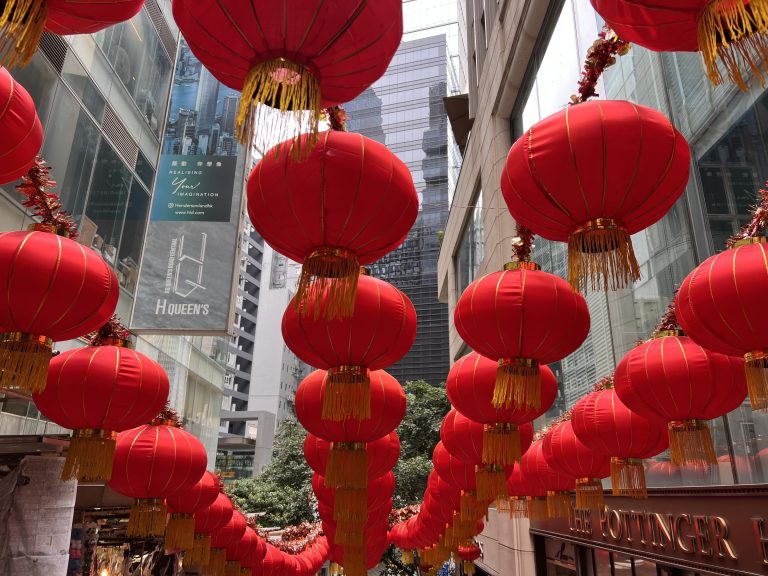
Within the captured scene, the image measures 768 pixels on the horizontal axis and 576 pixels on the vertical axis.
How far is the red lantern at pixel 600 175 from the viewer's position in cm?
265

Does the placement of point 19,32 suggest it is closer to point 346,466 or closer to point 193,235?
point 346,466

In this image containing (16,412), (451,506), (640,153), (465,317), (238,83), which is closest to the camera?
(238,83)

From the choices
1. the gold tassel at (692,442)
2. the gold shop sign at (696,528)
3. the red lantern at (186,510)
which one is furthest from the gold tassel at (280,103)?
the red lantern at (186,510)

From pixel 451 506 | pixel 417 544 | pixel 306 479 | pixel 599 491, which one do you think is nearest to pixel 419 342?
pixel 306 479

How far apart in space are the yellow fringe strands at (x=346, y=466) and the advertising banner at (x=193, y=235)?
194 inches

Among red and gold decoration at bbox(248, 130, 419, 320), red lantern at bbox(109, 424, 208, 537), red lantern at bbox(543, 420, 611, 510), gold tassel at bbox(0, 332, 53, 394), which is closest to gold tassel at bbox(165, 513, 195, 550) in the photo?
red lantern at bbox(109, 424, 208, 537)

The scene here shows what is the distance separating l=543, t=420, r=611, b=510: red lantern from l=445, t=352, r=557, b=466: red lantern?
2.82ft

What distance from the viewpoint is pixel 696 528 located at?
18.0 ft

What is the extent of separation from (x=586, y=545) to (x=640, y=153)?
24.0 feet

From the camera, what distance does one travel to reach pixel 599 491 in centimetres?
564

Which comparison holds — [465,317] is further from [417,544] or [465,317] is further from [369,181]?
[417,544]

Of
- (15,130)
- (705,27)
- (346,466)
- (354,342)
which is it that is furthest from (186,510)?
(705,27)

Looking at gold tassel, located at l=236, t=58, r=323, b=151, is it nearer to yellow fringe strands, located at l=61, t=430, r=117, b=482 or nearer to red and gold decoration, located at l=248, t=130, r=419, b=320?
red and gold decoration, located at l=248, t=130, r=419, b=320

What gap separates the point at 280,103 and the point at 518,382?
2.56 m
